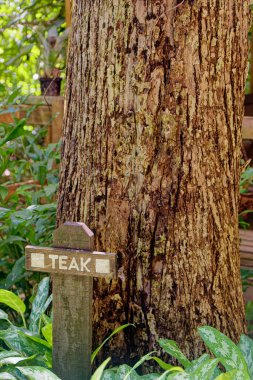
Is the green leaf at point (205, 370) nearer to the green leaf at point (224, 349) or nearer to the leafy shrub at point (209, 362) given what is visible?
the leafy shrub at point (209, 362)

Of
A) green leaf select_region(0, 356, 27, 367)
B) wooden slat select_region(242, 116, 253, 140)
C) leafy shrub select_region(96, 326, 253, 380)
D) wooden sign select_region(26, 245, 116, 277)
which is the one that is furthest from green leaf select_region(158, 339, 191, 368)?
wooden slat select_region(242, 116, 253, 140)

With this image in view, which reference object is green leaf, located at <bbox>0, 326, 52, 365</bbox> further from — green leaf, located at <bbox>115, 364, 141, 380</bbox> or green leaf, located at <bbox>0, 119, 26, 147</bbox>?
green leaf, located at <bbox>0, 119, 26, 147</bbox>

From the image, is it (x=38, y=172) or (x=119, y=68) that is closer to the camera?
(x=119, y=68)

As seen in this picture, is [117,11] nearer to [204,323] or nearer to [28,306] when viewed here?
[204,323]

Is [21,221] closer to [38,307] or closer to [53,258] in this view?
[38,307]

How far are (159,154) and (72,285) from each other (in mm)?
559

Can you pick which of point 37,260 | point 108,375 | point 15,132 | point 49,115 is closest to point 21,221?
point 15,132

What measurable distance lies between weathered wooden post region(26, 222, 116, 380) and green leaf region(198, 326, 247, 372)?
377 mm

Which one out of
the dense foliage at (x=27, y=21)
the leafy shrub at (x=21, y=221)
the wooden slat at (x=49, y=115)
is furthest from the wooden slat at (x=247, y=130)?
the dense foliage at (x=27, y=21)

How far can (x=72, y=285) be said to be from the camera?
2.16 meters

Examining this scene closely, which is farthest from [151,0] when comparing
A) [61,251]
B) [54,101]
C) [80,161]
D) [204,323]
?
[54,101]

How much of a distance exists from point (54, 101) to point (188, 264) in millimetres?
2484

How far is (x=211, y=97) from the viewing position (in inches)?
94.8

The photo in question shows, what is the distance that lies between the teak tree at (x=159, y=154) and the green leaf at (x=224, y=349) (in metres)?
0.27
